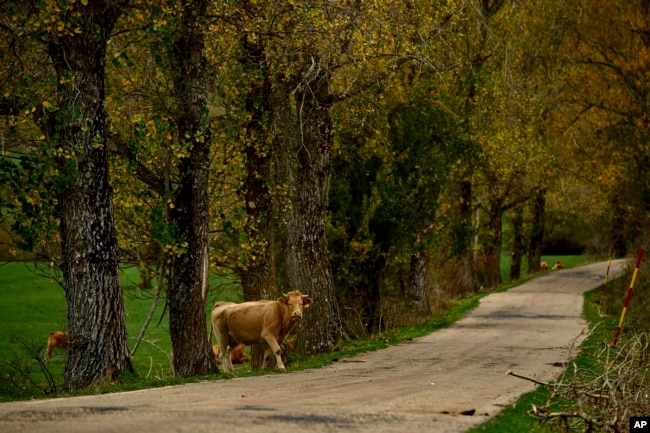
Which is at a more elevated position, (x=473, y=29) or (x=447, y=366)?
(x=473, y=29)

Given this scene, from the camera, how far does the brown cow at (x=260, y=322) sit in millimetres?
23781

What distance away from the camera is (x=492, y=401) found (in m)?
15.5

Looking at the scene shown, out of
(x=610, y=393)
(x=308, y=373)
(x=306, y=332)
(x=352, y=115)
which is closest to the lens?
(x=610, y=393)

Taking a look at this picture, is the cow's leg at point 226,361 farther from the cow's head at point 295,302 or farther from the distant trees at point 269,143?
the distant trees at point 269,143

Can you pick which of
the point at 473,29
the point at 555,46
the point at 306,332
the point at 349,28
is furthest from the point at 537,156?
the point at 349,28

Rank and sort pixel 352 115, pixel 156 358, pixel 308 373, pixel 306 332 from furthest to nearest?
1. pixel 156 358
2. pixel 352 115
3. pixel 306 332
4. pixel 308 373

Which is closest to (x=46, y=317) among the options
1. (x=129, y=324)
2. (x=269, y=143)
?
(x=129, y=324)

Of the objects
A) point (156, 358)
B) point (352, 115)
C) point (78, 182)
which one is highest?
point (352, 115)

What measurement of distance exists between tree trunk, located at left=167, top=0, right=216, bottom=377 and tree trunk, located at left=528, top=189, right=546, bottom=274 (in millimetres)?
38109

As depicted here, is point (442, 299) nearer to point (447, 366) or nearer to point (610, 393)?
point (447, 366)

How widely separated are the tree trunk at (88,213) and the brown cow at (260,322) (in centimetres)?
485

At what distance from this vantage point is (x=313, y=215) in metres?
27.1

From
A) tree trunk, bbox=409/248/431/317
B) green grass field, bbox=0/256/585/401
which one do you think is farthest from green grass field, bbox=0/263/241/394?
tree trunk, bbox=409/248/431/317

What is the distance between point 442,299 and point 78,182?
2812cm
